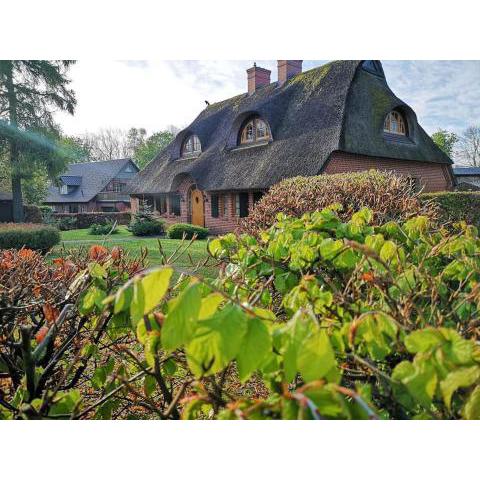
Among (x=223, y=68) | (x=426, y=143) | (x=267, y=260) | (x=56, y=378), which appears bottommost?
(x=56, y=378)

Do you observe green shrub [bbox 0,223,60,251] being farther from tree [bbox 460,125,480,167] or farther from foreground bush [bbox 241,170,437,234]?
tree [bbox 460,125,480,167]

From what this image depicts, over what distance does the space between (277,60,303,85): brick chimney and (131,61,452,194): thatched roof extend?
10.2 inches

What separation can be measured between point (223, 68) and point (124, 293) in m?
2.68

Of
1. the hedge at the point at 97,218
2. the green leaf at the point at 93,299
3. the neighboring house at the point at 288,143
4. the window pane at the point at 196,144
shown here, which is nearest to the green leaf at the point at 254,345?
the green leaf at the point at 93,299

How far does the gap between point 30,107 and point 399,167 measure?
27.6ft

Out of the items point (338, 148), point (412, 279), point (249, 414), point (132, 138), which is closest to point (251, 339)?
point (249, 414)

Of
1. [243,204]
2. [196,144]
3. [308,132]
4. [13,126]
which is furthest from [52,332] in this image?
[196,144]

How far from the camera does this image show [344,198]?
11.5ft

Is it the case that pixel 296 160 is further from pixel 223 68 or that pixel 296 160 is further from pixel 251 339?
pixel 251 339

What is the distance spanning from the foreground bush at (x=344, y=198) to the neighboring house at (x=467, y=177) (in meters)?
7.25

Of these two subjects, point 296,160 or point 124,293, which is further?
point 296,160

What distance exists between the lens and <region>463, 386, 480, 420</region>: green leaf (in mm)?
498

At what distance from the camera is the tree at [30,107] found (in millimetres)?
4582
